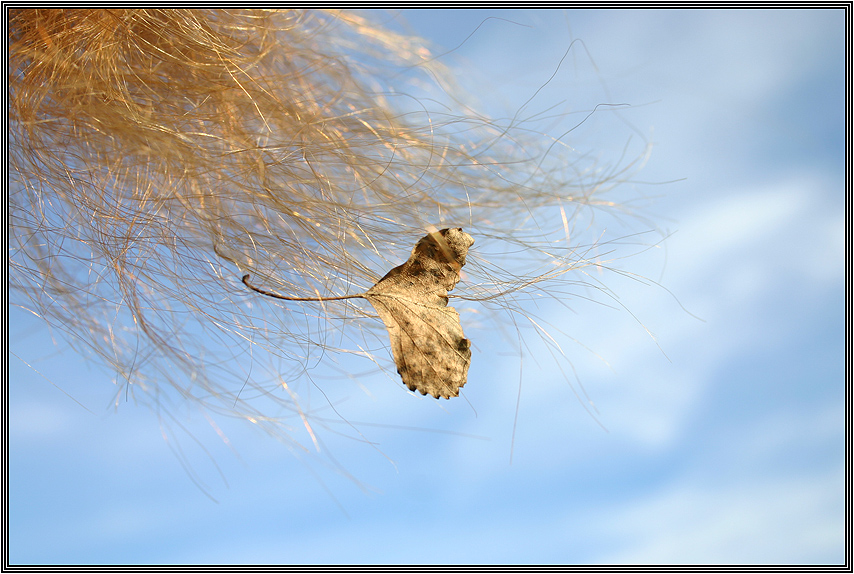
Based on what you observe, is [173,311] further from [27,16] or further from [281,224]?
[27,16]

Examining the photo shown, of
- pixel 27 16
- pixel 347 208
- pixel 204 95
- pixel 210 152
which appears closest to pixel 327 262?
pixel 347 208

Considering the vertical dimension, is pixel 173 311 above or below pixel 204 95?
below

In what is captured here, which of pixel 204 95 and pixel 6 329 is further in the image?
pixel 204 95

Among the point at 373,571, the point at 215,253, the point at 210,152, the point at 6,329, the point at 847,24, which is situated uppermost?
the point at 847,24

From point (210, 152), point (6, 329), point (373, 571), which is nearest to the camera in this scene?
point (373, 571)

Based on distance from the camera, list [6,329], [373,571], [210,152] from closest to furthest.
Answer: [373,571], [6,329], [210,152]
